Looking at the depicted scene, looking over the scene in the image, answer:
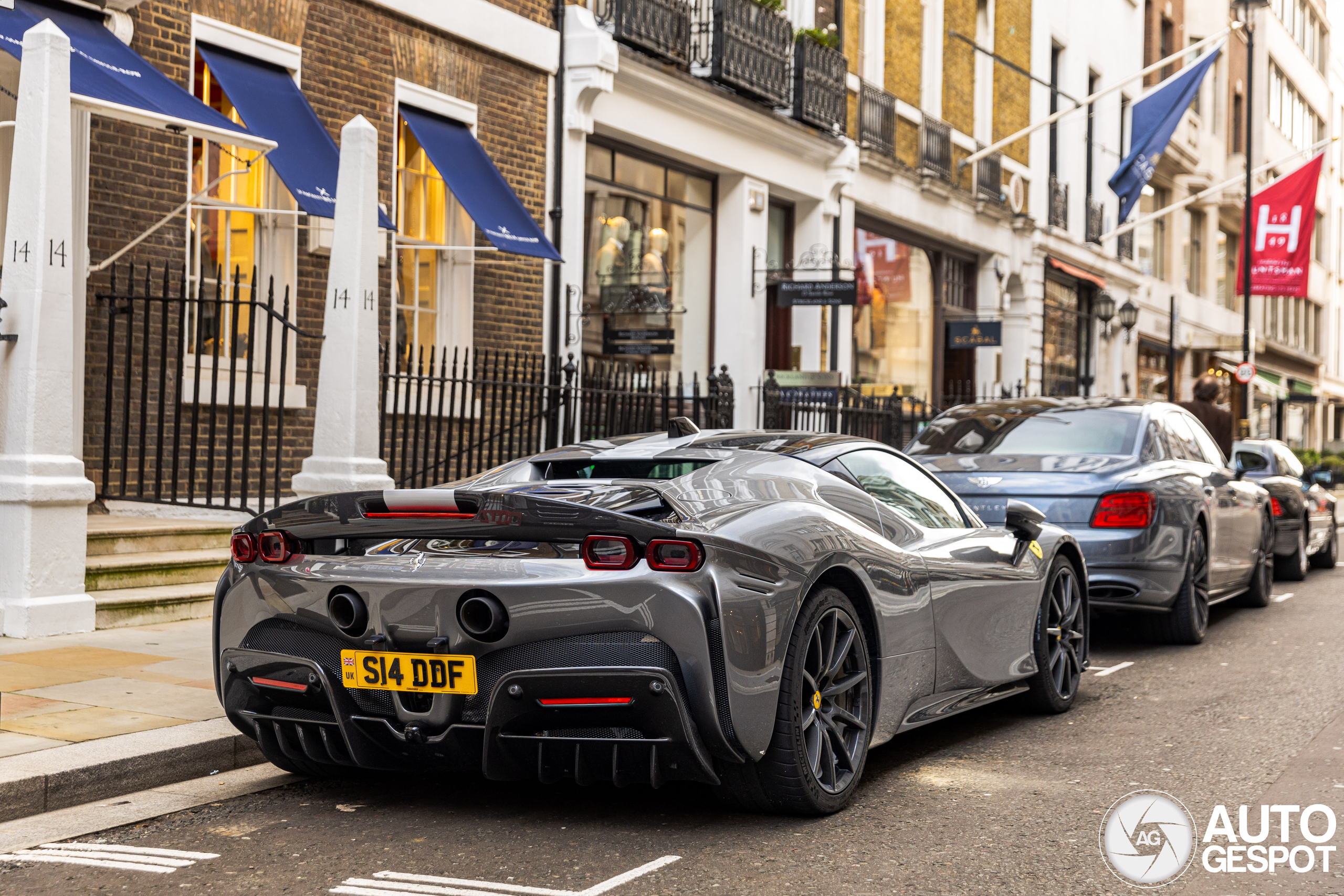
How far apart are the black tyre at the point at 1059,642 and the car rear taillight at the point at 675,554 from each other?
285 centimetres

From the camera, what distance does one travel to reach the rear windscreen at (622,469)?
209 inches

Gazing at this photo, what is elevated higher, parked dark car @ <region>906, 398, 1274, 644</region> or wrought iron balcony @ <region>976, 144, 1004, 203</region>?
wrought iron balcony @ <region>976, 144, 1004, 203</region>

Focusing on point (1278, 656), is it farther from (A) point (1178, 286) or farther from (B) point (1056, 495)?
(A) point (1178, 286)

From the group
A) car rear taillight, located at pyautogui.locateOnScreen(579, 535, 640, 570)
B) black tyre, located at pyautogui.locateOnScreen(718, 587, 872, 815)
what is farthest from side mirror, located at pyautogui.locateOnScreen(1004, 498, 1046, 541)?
car rear taillight, located at pyautogui.locateOnScreen(579, 535, 640, 570)

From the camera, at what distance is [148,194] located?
10.7 meters

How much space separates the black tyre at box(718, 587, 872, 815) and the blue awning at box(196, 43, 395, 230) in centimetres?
683

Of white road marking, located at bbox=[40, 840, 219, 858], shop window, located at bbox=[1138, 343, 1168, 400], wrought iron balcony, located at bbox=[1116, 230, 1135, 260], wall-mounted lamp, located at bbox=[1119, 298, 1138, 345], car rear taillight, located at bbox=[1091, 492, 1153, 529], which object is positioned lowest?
white road marking, located at bbox=[40, 840, 219, 858]

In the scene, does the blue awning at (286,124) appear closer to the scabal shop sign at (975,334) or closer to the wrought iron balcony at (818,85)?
the wrought iron balcony at (818,85)

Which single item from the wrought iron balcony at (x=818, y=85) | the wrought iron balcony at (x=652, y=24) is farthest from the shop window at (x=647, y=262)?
the wrought iron balcony at (x=818, y=85)

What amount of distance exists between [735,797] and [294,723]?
4.80ft

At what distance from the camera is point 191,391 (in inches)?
435

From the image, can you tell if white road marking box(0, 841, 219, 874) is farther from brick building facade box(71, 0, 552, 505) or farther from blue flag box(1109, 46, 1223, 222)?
blue flag box(1109, 46, 1223, 222)

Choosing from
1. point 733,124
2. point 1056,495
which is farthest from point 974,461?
point 733,124

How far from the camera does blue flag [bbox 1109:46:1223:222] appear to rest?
24547 millimetres
